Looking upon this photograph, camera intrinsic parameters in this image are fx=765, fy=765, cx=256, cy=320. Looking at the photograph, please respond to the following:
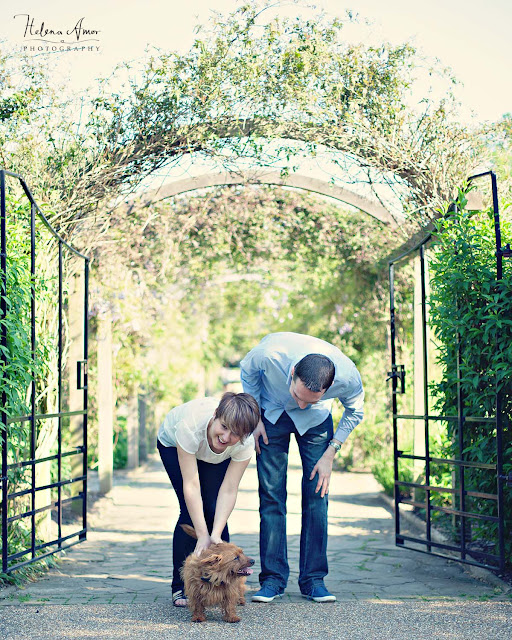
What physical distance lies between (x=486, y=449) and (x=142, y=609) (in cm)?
221

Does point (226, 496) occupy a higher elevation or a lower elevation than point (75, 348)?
lower

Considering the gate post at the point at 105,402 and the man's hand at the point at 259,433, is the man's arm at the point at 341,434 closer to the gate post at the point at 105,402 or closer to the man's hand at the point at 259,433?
the man's hand at the point at 259,433

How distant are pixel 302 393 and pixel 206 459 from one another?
0.62 meters

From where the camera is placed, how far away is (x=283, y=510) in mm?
4117

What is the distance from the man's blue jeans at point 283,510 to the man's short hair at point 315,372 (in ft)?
2.00

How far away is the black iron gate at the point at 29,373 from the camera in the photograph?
417cm

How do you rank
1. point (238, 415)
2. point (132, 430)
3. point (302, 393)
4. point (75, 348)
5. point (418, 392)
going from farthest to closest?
point (132, 430), point (418, 392), point (75, 348), point (302, 393), point (238, 415)

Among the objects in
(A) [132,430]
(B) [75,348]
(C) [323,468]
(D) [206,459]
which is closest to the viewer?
(D) [206,459]

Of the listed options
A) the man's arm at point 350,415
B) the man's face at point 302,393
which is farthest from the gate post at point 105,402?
the man's face at point 302,393

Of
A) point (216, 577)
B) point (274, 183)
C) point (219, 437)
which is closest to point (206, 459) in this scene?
point (219, 437)

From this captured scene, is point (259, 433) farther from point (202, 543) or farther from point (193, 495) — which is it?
point (202, 543)

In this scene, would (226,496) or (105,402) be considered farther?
(105,402)

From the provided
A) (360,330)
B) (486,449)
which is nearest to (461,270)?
(486,449)

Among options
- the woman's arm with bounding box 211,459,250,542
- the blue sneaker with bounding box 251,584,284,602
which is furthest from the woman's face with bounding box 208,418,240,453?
the blue sneaker with bounding box 251,584,284,602
